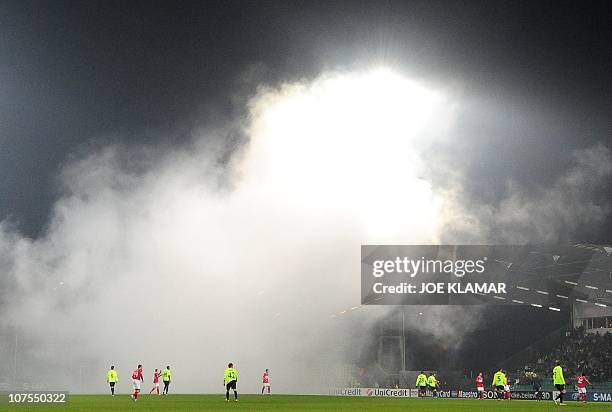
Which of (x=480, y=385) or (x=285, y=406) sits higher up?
(x=285, y=406)

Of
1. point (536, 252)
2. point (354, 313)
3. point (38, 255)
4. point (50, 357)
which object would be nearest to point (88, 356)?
point (50, 357)

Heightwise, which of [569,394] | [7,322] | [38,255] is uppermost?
[38,255]

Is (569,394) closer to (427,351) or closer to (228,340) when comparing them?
(427,351)

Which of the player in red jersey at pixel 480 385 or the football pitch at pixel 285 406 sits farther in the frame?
the player in red jersey at pixel 480 385

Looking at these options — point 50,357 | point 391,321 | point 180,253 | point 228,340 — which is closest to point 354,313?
point 391,321

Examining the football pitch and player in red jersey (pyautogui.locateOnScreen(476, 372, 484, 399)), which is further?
player in red jersey (pyautogui.locateOnScreen(476, 372, 484, 399))

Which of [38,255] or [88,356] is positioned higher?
[38,255]

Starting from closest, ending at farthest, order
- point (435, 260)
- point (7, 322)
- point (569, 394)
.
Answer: point (435, 260), point (569, 394), point (7, 322)

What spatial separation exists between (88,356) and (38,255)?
950 cm

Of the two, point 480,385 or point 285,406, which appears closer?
point 285,406

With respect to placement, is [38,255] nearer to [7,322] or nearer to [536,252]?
[7,322]

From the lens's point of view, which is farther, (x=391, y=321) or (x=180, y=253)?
(x=391, y=321)

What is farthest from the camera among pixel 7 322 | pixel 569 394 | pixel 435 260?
pixel 7 322

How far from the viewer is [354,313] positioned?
77.8 metres
